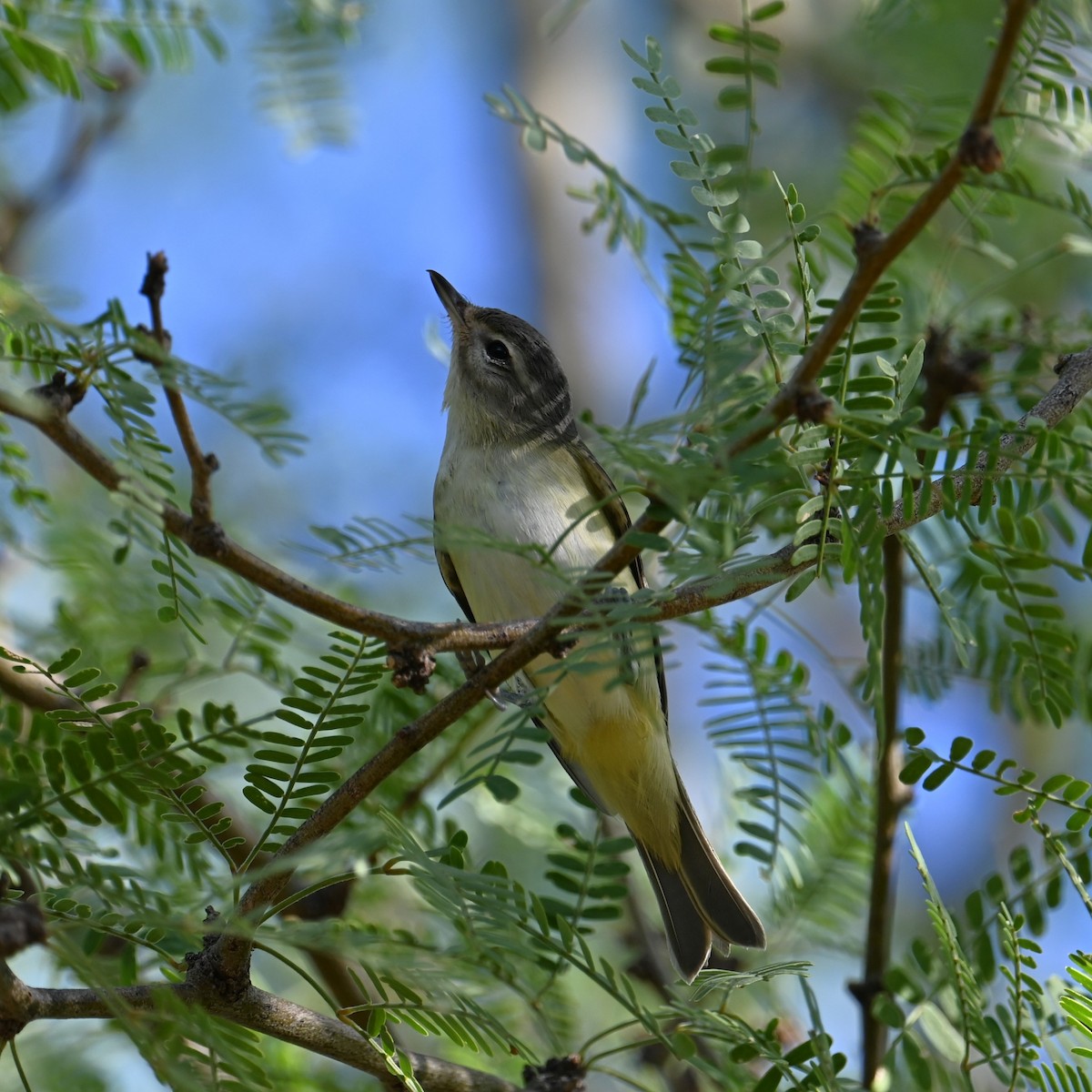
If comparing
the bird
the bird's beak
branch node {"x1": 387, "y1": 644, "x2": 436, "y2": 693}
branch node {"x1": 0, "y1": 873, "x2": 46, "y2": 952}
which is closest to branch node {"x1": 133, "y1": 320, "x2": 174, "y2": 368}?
branch node {"x1": 387, "y1": 644, "x2": 436, "y2": 693}

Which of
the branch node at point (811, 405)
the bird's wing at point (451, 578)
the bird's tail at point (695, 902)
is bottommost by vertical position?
the bird's tail at point (695, 902)

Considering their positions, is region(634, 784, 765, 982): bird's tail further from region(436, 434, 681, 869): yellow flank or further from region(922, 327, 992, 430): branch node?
region(922, 327, 992, 430): branch node

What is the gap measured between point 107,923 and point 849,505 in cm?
127

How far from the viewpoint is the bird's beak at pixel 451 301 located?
183 inches

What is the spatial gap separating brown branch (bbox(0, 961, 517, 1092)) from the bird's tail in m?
1.31

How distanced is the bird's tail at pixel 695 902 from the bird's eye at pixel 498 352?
1.73 metres

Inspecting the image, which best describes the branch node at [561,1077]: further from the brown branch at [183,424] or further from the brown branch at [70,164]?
the brown branch at [70,164]

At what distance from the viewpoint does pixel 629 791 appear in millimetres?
4004

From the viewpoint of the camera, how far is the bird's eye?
4.70m

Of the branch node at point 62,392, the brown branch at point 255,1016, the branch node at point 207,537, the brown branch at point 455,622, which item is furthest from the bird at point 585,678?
the branch node at point 207,537

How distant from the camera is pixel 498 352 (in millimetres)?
4738

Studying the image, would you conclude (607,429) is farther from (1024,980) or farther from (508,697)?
(508,697)

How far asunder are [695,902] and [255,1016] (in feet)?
6.49

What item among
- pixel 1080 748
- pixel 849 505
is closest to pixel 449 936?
pixel 849 505
